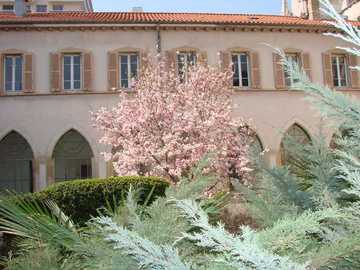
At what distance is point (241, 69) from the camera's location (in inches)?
904

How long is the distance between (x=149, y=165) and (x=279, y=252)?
49.5 ft

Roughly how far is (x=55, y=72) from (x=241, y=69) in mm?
7783

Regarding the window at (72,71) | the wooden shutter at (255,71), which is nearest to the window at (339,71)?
the wooden shutter at (255,71)

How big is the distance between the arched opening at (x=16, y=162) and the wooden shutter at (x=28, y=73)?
72.1 inches

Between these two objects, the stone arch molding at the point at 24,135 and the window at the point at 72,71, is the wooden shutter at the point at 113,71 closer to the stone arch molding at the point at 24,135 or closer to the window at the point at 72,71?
the window at the point at 72,71

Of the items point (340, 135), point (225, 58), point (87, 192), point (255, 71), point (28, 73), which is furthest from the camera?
point (255, 71)

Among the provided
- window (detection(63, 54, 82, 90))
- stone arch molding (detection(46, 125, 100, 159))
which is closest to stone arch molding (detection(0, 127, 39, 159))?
stone arch molding (detection(46, 125, 100, 159))

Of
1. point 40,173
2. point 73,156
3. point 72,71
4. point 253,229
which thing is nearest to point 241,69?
point 72,71

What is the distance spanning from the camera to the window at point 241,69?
899 inches

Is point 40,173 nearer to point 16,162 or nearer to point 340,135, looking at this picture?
point 16,162

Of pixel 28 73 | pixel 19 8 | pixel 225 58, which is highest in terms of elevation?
pixel 19 8

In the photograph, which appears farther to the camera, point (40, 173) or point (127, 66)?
point (127, 66)

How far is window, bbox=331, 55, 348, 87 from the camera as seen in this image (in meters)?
23.5

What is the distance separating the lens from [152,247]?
4.64 feet
